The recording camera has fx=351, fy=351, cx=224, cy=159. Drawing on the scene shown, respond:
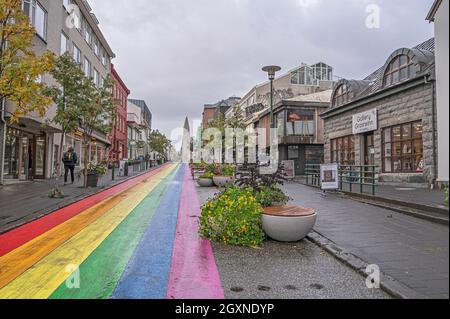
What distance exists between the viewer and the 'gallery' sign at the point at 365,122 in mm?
17766

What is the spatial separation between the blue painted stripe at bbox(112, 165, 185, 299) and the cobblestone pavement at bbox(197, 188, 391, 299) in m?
0.73

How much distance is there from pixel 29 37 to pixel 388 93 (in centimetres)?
1488

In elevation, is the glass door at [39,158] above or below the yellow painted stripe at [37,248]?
above

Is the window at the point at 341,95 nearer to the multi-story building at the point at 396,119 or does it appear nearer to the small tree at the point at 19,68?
the multi-story building at the point at 396,119

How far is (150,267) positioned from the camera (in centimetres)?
466

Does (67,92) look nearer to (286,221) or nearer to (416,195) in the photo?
(286,221)

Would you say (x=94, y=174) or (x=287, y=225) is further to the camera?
(x=94, y=174)

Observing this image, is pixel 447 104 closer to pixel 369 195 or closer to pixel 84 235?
pixel 84 235

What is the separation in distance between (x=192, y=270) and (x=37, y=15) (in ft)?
63.9

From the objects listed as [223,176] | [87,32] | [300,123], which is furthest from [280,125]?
[87,32]

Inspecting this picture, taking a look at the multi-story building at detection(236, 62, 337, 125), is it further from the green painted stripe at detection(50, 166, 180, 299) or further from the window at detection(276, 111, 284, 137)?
the green painted stripe at detection(50, 166, 180, 299)

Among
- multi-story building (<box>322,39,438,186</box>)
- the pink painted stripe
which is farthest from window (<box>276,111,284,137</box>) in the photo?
the pink painted stripe

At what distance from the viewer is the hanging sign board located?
13.6m

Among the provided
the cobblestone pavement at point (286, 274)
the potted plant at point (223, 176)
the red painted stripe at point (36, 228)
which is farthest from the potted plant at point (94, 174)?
the cobblestone pavement at point (286, 274)
